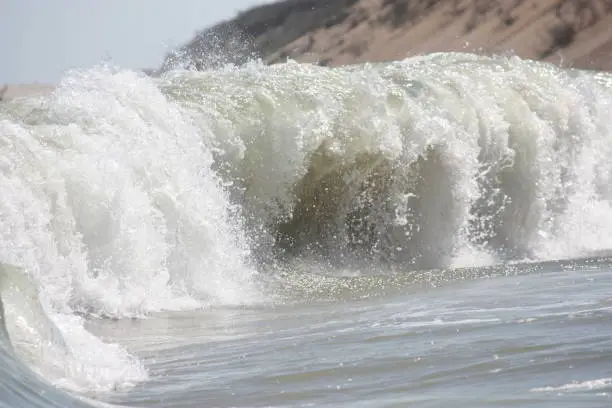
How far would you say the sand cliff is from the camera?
1231 inches

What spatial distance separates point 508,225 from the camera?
13.7 metres

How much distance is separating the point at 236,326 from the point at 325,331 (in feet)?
3.04

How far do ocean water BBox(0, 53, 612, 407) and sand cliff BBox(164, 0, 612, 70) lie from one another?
30.5 feet

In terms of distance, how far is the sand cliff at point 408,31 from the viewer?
3127 cm

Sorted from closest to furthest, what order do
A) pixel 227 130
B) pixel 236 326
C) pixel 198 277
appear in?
pixel 236 326
pixel 198 277
pixel 227 130

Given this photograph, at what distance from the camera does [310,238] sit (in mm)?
12398

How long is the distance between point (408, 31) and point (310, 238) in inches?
1027

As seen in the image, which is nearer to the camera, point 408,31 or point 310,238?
point 310,238

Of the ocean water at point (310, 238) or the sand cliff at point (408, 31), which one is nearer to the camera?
the ocean water at point (310, 238)

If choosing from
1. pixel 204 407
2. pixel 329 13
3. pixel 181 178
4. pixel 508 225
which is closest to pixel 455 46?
pixel 329 13

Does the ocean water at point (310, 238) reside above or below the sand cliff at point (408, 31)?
below

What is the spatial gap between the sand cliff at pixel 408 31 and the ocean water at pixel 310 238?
366 inches

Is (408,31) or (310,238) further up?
(408,31)

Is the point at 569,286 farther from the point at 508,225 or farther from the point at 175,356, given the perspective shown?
the point at 508,225
